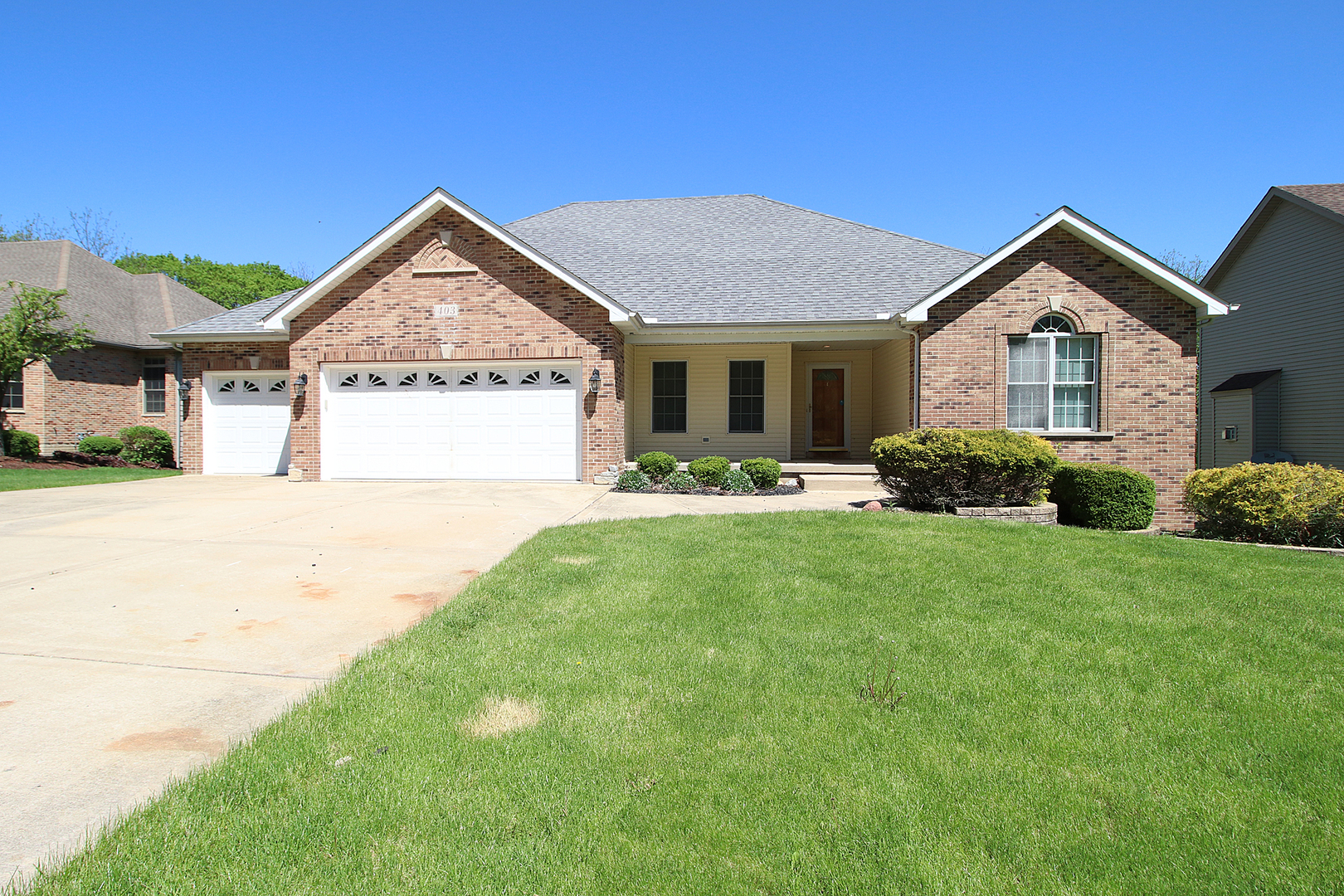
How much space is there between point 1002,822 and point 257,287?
172ft

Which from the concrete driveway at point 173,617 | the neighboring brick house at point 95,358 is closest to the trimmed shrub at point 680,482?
the concrete driveway at point 173,617

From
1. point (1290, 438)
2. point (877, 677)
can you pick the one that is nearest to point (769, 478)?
point (877, 677)

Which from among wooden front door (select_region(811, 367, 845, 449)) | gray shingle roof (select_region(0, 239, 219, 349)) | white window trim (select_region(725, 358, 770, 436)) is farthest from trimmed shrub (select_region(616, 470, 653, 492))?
gray shingle roof (select_region(0, 239, 219, 349))

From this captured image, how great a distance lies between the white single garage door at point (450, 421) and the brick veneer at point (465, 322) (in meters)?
0.31

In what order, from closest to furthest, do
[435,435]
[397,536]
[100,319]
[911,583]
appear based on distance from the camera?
1. [911,583]
2. [397,536]
3. [435,435]
4. [100,319]

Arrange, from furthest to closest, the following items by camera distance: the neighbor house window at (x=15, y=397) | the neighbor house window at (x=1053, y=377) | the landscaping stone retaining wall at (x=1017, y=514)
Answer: the neighbor house window at (x=15, y=397) < the neighbor house window at (x=1053, y=377) < the landscaping stone retaining wall at (x=1017, y=514)

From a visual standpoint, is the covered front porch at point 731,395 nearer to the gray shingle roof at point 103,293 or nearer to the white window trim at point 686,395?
the white window trim at point 686,395

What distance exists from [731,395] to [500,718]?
13.5 meters

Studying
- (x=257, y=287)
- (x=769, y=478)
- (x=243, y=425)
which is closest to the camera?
(x=769, y=478)

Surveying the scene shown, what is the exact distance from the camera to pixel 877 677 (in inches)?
149

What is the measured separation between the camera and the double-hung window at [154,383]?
2162cm

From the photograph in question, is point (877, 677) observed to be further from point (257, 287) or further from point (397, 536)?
point (257, 287)

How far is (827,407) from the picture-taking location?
17422mm

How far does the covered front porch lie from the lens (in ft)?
53.4
